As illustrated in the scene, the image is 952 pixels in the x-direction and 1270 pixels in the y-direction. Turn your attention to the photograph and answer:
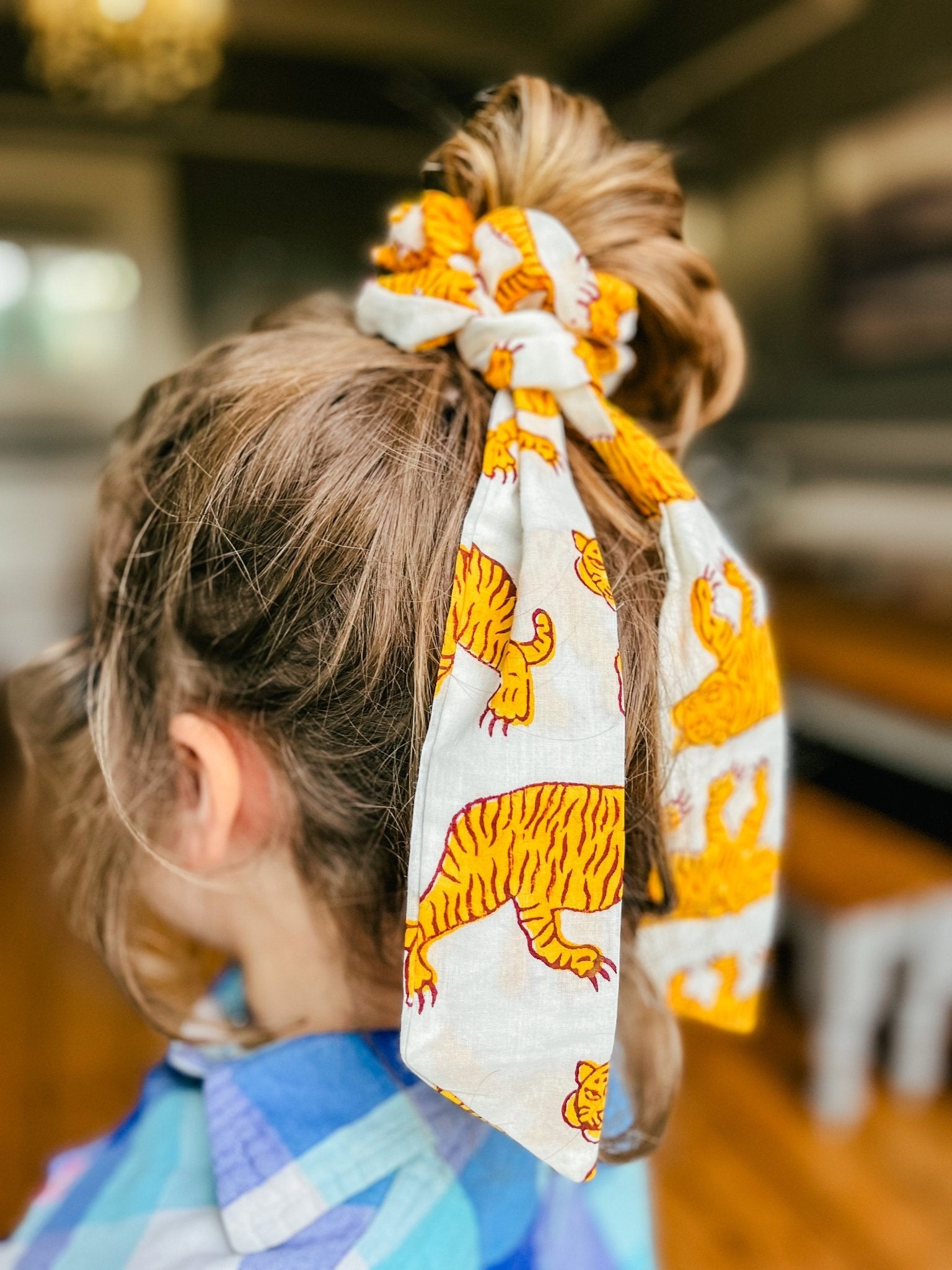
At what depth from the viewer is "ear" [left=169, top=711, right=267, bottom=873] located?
19.9 inches

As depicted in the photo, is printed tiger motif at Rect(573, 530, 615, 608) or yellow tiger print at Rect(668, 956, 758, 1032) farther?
yellow tiger print at Rect(668, 956, 758, 1032)

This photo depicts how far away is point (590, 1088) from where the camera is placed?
40 cm

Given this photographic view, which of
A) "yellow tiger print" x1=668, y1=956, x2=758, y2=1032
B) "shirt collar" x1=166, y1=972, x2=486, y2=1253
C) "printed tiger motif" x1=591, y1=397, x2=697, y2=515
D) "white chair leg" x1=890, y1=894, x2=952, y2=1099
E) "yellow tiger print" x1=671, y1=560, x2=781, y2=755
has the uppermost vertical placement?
"printed tiger motif" x1=591, y1=397, x2=697, y2=515

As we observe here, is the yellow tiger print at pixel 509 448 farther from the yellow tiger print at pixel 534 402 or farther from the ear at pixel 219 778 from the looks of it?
the ear at pixel 219 778

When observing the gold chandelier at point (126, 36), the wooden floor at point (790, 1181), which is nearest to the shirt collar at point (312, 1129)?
the wooden floor at point (790, 1181)

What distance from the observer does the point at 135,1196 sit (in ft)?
1.75

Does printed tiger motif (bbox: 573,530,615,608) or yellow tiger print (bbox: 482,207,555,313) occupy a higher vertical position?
yellow tiger print (bbox: 482,207,555,313)

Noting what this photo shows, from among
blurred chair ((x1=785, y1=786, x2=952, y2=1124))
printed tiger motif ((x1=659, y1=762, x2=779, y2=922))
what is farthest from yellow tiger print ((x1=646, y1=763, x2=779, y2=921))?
blurred chair ((x1=785, y1=786, x2=952, y2=1124))

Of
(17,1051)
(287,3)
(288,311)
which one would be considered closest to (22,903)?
(17,1051)

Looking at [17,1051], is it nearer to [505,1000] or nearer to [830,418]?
[505,1000]

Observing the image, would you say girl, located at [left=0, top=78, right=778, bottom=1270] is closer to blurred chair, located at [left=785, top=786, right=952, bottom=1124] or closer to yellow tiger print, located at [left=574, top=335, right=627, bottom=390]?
yellow tiger print, located at [left=574, top=335, right=627, bottom=390]

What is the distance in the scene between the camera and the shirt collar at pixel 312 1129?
0.48 metres

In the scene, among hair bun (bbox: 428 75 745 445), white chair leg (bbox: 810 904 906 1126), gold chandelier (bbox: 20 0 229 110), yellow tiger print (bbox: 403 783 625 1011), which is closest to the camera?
yellow tiger print (bbox: 403 783 625 1011)

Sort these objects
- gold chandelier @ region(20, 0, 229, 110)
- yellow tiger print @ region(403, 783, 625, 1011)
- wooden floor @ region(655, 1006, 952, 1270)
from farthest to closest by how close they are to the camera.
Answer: gold chandelier @ region(20, 0, 229, 110) → wooden floor @ region(655, 1006, 952, 1270) → yellow tiger print @ region(403, 783, 625, 1011)
